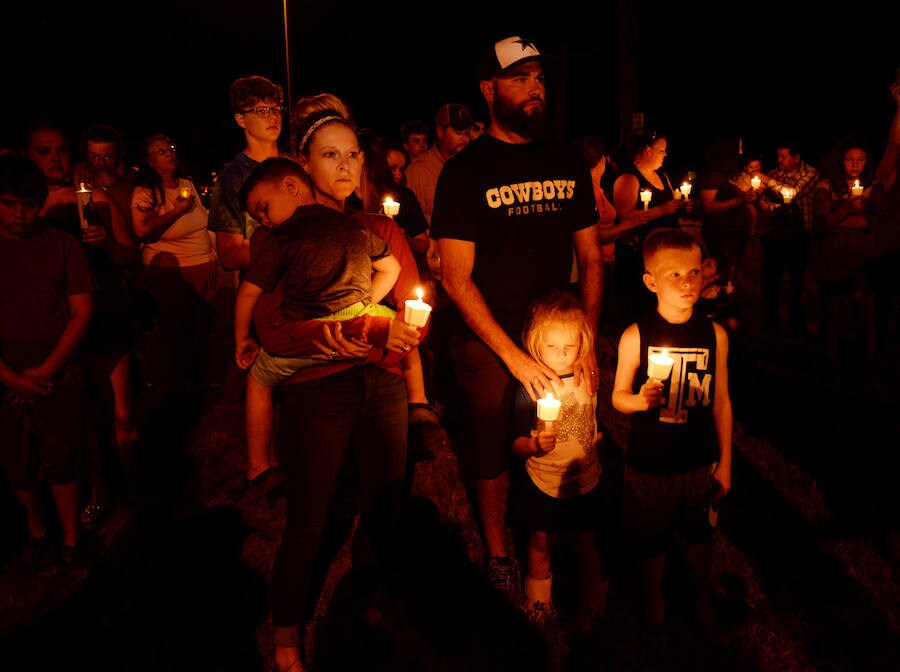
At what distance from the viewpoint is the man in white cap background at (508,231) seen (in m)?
3.21

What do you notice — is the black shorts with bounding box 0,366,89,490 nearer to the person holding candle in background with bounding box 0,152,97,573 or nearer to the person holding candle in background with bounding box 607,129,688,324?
the person holding candle in background with bounding box 0,152,97,573

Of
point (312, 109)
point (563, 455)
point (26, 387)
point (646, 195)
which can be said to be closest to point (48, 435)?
point (26, 387)

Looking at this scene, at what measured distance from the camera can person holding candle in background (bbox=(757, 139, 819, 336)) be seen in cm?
825

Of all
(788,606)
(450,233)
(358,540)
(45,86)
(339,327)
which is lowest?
(788,606)

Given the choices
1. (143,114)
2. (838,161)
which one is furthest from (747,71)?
(143,114)

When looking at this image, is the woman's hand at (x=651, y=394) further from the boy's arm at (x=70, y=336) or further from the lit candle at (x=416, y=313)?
the boy's arm at (x=70, y=336)

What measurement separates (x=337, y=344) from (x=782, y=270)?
7.49 meters

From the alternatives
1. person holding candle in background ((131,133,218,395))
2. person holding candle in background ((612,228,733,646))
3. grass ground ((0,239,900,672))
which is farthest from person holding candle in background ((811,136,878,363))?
person holding candle in background ((131,133,218,395))

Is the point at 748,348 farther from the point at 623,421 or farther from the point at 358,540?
the point at 358,540

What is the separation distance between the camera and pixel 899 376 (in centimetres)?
639

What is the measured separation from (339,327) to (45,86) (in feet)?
156

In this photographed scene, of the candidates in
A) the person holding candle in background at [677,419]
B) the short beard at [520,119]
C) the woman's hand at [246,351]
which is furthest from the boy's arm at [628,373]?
the woman's hand at [246,351]

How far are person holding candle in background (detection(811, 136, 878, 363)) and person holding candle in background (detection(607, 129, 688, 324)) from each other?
1.71m

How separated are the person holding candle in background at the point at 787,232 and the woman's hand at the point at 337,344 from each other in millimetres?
6958
